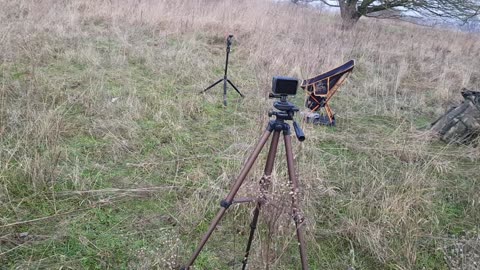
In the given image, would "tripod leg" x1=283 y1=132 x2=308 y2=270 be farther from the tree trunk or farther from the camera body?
the tree trunk

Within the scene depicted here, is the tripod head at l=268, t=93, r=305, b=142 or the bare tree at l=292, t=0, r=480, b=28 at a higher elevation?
the bare tree at l=292, t=0, r=480, b=28

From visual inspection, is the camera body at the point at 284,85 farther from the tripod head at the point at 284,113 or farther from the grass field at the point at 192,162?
the grass field at the point at 192,162

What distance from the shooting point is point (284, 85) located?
4.28ft

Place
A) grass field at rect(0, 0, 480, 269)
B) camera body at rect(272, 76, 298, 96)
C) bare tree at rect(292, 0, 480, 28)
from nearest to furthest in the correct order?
1. camera body at rect(272, 76, 298, 96)
2. grass field at rect(0, 0, 480, 269)
3. bare tree at rect(292, 0, 480, 28)

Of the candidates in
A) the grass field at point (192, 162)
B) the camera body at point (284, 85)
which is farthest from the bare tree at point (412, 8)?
the camera body at point (284, 85)

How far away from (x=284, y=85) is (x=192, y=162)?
1553 mm

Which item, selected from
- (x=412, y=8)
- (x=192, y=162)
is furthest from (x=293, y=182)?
(x=412, y=8)

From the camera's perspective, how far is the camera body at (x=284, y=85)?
4.24ft

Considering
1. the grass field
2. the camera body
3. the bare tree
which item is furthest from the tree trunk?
the camera body

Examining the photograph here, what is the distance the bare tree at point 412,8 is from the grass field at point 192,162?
12.7ft

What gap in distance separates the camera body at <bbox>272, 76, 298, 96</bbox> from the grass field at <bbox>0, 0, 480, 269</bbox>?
463 mm

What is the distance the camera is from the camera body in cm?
129

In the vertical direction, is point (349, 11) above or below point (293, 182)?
above

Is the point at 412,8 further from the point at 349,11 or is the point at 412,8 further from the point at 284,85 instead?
the point at 284,85
